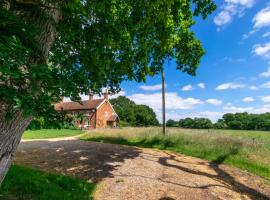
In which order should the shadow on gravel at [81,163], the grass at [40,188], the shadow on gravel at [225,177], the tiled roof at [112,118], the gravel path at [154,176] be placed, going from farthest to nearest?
the tiled roof at [112,118] → the shadow on gravel at [81,163] → the shadow on gravel at [225,177] → the gravel path at [154,176] → the grass at [40,188]

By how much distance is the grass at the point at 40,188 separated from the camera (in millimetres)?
6676

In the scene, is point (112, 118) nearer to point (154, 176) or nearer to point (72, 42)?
point (154, 176)

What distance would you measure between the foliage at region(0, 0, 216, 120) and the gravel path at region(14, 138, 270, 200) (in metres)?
3.82

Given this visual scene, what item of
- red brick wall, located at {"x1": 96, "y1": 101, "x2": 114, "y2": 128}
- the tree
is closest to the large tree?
red brick wall, located at {"x1": 96, "y1": 101, "x2": 114, "y2": 128}

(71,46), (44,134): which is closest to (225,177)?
(71,46)

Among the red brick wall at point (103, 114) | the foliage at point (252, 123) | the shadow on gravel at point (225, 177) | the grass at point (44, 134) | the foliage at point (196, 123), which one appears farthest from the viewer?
the foliage at point (252, 123)

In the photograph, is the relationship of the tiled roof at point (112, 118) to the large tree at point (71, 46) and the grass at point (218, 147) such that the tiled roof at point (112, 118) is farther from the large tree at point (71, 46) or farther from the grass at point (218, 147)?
the large tree at point (71, 46)

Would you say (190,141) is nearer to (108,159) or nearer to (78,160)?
(108,159)

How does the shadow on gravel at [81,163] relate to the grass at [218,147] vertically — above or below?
below

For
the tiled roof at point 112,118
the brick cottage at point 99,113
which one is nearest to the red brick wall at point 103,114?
the brick cottage at point 99,113

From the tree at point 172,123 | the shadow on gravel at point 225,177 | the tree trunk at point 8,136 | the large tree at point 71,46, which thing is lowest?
the shadow on gravel at point 225,177

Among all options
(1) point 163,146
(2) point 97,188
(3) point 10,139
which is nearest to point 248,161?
(1) point 163,146

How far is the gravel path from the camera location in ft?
28.2

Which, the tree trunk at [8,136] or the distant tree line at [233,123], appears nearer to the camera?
the tree trunk at [8,136]
